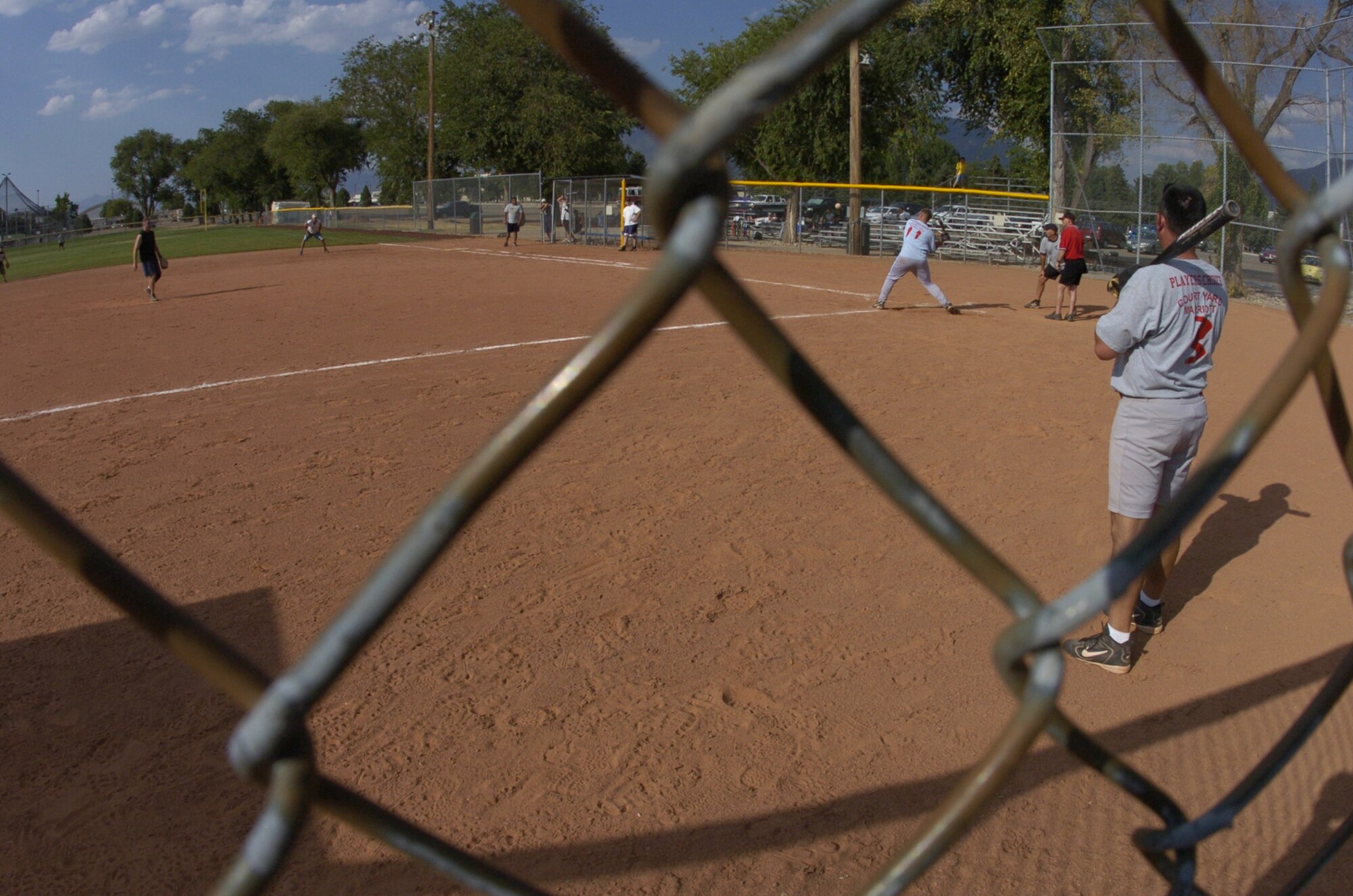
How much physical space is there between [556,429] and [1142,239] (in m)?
20.5

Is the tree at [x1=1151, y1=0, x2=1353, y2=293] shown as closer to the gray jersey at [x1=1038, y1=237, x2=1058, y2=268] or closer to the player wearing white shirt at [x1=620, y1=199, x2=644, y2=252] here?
the gray jersey at [x1=1038, y1=237, x2=1058, y2=268]

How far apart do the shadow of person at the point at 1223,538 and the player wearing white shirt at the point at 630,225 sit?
75.3 ft

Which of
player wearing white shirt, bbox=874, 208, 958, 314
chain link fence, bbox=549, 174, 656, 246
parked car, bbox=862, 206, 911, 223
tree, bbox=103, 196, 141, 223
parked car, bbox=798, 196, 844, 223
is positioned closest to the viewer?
player wearing white shirt, bbox=874, 208, 958, 314

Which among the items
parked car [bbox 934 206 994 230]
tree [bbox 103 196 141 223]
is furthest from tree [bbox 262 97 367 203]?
parked car [bbox 934 206 994 230]

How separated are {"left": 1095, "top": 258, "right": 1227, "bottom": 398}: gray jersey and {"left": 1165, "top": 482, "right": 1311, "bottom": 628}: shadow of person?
4.29 ft

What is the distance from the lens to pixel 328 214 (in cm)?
5259

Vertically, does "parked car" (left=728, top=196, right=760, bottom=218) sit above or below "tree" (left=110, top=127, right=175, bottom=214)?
below

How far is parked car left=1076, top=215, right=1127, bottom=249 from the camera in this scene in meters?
19.2

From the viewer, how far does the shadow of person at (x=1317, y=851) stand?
2.91m

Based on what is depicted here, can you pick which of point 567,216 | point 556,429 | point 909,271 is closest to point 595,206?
point 567,216

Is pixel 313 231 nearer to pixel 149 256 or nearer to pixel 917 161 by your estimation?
pixel 149 256

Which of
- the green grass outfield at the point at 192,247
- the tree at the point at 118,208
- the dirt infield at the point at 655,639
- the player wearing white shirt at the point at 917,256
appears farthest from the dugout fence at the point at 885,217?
the tree at the point at 118,208

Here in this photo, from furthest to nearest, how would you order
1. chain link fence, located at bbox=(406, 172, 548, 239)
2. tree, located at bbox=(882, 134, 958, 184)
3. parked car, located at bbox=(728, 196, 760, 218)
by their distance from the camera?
tree, located at bbox=(882, 134, 958, 184)
chain link fence, located at bbox=(406, 172, 548, 239)
parked car, located at bbox=(728, 196, 760, 218)

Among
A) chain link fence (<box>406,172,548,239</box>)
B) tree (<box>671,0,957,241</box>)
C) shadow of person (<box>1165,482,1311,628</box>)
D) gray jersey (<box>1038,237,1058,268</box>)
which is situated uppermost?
tree (<box>671,0,957,241</box>)
